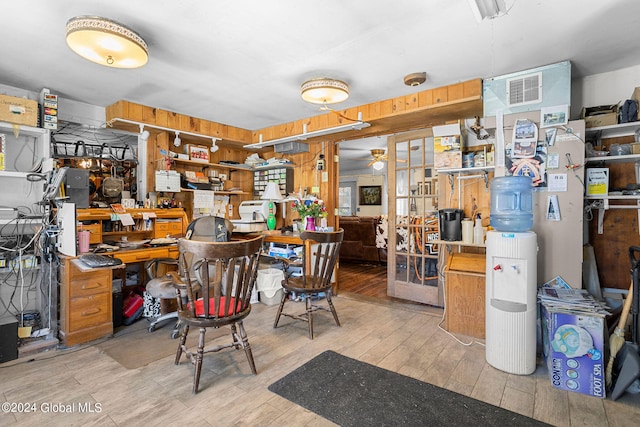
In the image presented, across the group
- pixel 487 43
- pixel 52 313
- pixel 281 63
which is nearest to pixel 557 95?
pixel 487 43

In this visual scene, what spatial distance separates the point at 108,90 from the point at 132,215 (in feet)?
4.37

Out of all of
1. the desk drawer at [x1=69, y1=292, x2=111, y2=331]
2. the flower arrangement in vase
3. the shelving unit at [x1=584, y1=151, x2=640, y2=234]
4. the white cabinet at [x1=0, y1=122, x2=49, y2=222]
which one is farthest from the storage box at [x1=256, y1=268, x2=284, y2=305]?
the shelving unit at [x1=584, y1=151, x2=640, y2=234]

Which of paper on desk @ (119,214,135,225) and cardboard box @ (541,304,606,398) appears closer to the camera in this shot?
cardboard box @ (541,304,606,398)

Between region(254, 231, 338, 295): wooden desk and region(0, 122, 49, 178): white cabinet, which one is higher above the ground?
region(0, 122, 49, 178): white cabinet

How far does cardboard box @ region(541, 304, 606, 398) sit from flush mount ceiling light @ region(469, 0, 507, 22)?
1977 millimetres

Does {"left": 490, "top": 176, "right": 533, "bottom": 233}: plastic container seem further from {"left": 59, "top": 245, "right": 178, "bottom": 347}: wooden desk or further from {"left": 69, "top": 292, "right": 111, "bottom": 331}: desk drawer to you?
{"left": 69, "top": 292, "right": 111, "bottom": 331}: desk drawer

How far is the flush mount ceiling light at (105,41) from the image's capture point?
1890 millimetres

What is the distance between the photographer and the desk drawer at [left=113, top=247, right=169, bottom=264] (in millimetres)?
3006

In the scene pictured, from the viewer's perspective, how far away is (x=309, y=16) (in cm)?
200

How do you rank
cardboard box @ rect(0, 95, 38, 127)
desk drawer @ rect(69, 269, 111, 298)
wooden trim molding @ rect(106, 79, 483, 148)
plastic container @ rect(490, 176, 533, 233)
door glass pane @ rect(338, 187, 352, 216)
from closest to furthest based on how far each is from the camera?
plastic container @ rect(490, 176, 533, 233) < desk drawer @ rect(69, 269, 111, 298) < cardboard box @ rect(0, 95, 38, 127) < wooden trim molding @ rect(106, 79, 483, 148) < door glass pane @ rect(338, 187, 352, 216)

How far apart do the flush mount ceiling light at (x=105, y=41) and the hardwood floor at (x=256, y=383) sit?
221 centimetres

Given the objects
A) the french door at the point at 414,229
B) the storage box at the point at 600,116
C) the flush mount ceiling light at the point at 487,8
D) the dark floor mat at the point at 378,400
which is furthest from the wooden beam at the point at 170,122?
the storage box at the point at 600,116

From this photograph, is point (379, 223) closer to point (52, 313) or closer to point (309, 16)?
point (309, 16)

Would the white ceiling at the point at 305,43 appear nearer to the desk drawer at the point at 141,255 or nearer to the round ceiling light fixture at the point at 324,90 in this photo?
the round ceiling light fixture at the point at 324,90
